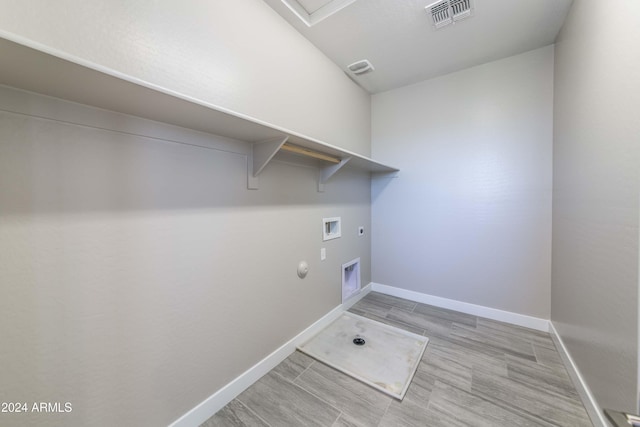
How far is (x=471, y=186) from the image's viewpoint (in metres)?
2.69

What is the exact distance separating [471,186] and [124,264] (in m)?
3.20

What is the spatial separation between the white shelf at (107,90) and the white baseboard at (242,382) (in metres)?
1.67

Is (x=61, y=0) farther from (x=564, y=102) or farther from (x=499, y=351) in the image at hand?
(x=499, y=351)

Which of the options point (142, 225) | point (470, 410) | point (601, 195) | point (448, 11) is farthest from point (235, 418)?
point (448, 11)

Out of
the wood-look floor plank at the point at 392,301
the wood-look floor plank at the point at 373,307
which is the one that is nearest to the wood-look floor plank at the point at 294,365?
the wood-look floor plank at the point at 373,307

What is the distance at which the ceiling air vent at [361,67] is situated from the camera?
255cm

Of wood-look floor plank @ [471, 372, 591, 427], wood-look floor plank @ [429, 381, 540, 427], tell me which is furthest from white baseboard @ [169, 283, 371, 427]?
wood-look floor plank @ [471, 372, 591, 427]

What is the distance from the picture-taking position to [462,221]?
2748 mm

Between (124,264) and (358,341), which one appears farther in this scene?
(358,341)

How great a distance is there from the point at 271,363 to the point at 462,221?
8.34 ft

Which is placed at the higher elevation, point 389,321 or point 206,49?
point 206,49

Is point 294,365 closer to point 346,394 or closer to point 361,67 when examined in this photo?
point 346,394

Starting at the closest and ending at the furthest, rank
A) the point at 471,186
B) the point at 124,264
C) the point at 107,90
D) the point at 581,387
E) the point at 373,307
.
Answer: the point at 107,90 → the point at 124,264 → the point at 581,387 → the point at 471,186 → the point at 373,307

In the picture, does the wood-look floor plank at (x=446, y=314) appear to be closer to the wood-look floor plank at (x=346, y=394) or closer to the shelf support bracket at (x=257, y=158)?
the wood-look floor plank at (x=346, y=394)
